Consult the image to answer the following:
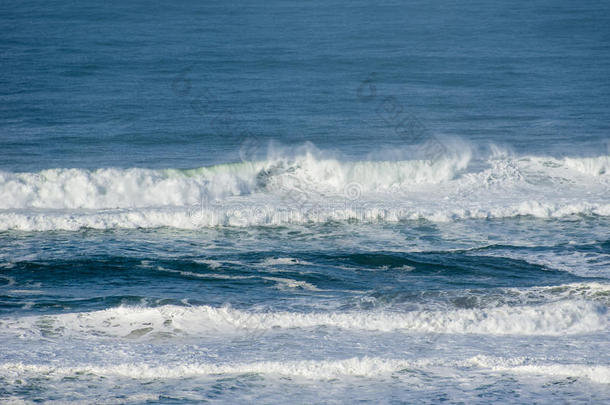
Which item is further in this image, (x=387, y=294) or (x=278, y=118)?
(x=278, y=118)

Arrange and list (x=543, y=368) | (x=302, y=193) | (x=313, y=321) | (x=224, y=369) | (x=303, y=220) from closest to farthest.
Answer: (x=543, y=368) → (x=224, y=369) → (x=313, y=321) → (x=303, y=220) → (x=302, y=193)

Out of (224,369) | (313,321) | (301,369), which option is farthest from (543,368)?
(224,369)

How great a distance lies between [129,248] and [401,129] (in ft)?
33.9

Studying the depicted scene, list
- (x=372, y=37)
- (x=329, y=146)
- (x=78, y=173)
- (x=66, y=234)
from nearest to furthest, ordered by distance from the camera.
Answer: (x=66, y=234), (x=78, y=173), (x=329, y=146), (x=372, y=37)

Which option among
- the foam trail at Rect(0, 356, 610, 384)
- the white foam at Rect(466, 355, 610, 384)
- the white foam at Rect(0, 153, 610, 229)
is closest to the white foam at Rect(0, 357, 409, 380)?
the foam trail at Rect(0, 356, 610, 384)

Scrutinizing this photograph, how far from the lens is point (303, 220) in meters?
14.4

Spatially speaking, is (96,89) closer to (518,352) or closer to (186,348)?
(186,348)

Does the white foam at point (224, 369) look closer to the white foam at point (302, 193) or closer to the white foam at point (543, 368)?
the white foam at point (543, 368)

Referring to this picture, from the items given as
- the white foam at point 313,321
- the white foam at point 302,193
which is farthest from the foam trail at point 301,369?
the white foam at point 302,193

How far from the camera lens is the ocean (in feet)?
27.0

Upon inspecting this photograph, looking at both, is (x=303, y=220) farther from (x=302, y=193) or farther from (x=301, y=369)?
(x=301, y=369)

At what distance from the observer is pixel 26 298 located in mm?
10422

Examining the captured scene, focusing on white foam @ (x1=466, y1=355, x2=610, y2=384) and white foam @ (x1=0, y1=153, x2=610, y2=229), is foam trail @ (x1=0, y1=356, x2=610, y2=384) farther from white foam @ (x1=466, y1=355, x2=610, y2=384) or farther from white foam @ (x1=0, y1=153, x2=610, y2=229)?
white foam @ (x1=0, y1=153, x2=610, y2=229)

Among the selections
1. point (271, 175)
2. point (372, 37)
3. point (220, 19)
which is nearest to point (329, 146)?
point (271, 175)
